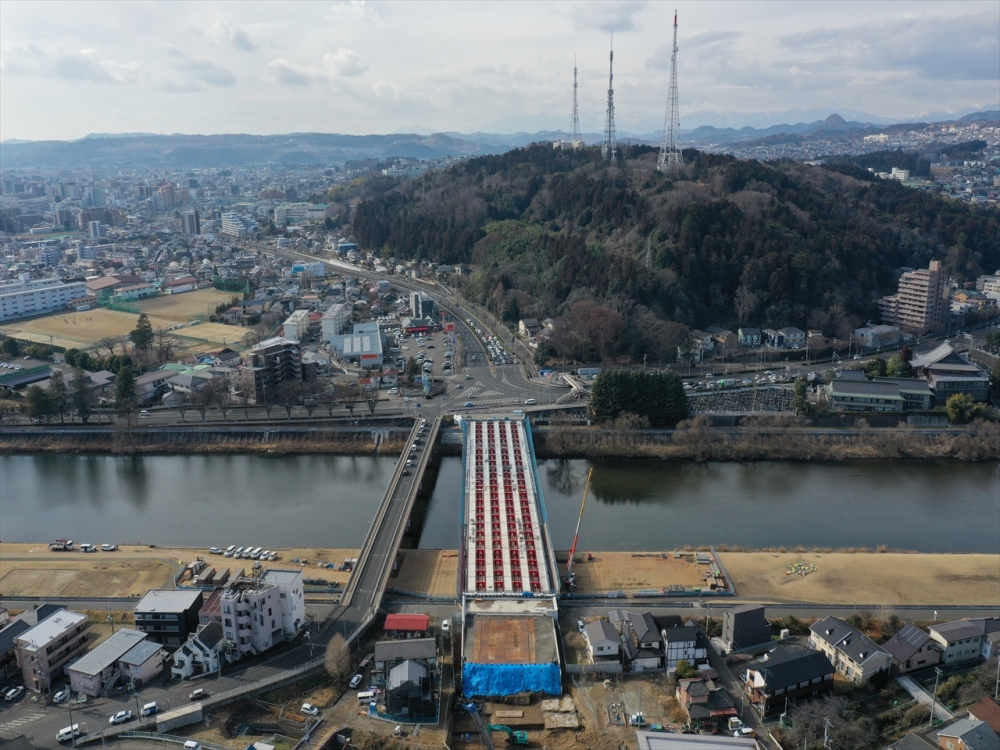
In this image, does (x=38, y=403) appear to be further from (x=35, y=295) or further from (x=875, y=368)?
(x=875, y=368)

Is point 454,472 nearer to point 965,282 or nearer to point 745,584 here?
point 745,584

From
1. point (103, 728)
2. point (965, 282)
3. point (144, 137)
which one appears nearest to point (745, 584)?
point (103, 728)

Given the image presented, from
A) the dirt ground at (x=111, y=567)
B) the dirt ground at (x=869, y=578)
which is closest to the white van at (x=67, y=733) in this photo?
the dirt ground at (x=111, y=567)

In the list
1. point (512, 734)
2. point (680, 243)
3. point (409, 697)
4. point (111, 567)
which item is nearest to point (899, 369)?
point (680, 243)

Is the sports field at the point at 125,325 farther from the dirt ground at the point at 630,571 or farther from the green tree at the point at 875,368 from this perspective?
the green tree at the point at 875,368

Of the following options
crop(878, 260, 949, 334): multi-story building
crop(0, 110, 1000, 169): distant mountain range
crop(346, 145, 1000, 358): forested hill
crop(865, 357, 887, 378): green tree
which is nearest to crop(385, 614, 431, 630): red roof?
crop(346, 145, 1000, 358): forested hill
